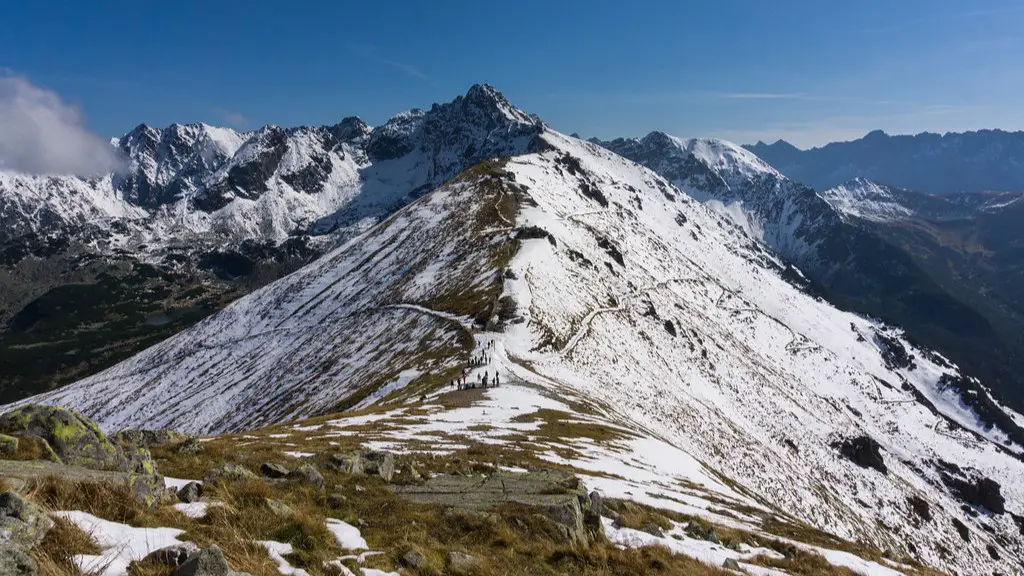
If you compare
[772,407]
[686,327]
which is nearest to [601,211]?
[686,327]

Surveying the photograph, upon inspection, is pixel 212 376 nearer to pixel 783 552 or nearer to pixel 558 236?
pixel 558 236

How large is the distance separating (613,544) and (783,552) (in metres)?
5.95

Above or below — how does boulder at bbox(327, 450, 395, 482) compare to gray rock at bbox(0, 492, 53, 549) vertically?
below

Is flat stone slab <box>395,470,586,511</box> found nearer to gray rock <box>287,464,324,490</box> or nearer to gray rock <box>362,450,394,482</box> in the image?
gray rock <box>362,450,394,482</box>

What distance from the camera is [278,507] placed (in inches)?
378

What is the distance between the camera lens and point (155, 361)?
11812 cm

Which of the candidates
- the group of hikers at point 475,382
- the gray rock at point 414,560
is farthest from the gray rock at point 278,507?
the group of hikers at point 475,382

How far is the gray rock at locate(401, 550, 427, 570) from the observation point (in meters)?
8.63

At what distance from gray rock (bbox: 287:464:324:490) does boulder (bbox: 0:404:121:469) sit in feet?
13.2

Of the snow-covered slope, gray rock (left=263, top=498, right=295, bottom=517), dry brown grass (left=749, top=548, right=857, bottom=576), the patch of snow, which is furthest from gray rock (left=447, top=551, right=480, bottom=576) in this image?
the snow-covered slope

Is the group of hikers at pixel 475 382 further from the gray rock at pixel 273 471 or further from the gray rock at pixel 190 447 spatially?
the gray rock at pixel 273 471

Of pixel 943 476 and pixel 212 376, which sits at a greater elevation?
pixel 212 376

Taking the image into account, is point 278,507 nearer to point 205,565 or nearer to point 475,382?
point 205,565

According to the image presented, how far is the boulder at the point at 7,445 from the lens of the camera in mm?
9297
